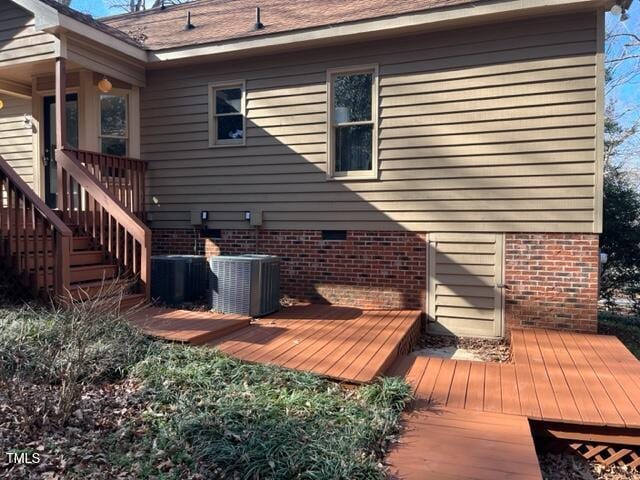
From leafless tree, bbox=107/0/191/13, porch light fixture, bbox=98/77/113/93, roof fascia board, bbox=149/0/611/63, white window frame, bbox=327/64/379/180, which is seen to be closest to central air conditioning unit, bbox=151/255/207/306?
white window frame, bbox=327/64/379/180

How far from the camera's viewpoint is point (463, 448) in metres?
2.69

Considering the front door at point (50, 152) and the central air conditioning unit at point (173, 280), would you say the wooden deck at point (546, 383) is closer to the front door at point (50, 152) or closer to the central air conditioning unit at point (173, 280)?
the central air conditioning unit at point (173, 280)

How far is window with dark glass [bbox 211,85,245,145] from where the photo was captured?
6965 millimetres

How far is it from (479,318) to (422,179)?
1853 mm

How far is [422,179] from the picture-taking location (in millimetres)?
5969

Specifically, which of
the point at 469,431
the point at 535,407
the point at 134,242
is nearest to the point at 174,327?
the point at 134,242

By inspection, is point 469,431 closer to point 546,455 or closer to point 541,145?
point 546,455

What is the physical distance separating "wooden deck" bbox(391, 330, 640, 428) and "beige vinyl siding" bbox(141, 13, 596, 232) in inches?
63.4

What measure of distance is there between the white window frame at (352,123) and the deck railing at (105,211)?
2551mm

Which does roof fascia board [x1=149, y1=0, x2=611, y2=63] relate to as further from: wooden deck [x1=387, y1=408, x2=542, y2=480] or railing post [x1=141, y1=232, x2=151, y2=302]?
wooden deck [x1=387, y1=408, x2=542, y2=480]

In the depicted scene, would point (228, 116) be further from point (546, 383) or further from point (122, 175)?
point (546, 383)

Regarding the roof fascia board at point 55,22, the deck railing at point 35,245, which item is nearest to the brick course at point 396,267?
the deck railing at point 35,245

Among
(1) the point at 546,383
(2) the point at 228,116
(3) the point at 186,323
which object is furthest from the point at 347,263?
(1) the point at 546,383

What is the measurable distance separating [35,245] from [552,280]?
5.66 m
